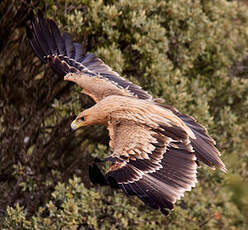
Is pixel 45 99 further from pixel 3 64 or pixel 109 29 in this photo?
pixel 109 29

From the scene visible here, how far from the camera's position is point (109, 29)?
6.22 metres

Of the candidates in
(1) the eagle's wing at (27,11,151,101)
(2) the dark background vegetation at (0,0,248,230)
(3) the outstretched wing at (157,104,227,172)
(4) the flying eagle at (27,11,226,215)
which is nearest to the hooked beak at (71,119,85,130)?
(4) the flying eagle at (27,11,226,215)

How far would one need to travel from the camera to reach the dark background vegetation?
615 cm

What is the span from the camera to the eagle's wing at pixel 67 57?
602 cm

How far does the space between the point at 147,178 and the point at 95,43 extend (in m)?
2.70

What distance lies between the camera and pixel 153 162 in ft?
15.1

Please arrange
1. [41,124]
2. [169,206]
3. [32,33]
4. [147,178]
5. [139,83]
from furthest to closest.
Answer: [41,124]
[139,83]
[32,33]
[147,178]
[169,206]

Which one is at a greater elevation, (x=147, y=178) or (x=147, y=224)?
(x=147, y=178)

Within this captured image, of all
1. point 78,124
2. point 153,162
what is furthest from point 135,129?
point 78,124

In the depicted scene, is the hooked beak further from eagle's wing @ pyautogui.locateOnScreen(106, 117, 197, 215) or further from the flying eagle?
eagle's wing @ pyautogui.locateOnScreen(106, 117, 197, 215)

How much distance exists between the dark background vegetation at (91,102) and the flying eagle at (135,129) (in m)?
0.28

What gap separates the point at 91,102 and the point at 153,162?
2.43 meters

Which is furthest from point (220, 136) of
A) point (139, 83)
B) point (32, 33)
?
point (32, 33)

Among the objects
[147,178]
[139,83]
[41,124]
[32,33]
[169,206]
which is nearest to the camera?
[169,206]
